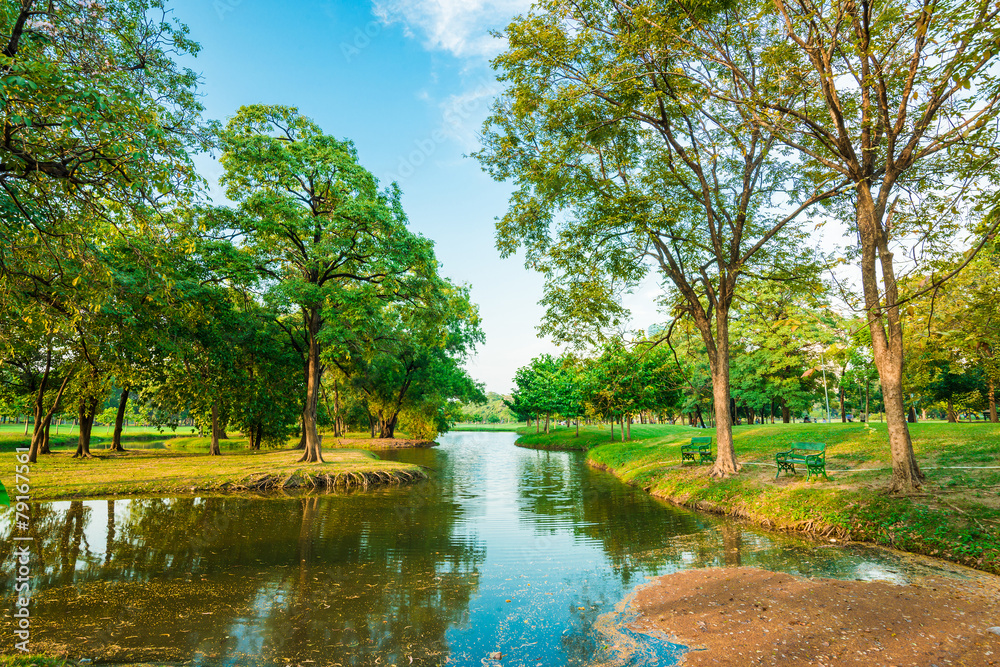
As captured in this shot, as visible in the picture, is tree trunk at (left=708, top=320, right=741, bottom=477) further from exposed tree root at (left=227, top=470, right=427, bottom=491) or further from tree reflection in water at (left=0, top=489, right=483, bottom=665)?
exposed tree root at (left=227, top=470, right=427, bottom=491)

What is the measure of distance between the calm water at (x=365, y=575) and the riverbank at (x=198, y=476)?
155cm

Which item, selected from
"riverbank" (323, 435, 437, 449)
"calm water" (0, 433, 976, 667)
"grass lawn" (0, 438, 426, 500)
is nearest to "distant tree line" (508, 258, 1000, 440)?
"calm water" (0, 433, 976, 667)

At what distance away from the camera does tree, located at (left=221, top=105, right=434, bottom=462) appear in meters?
18.8

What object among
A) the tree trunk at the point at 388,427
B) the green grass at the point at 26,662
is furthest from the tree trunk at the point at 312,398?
the tree trunk at the point at 388,427

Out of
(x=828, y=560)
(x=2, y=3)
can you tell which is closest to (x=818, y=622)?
(x=828, y=560)

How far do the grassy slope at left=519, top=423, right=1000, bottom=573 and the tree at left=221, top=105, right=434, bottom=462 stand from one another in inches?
543

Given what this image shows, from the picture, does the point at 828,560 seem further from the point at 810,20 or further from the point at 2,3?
the point at 2,3

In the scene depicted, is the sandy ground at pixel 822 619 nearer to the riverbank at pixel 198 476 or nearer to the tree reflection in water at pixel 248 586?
the tree reflection in water at pixel 248 586

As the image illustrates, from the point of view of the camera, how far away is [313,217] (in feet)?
66.3

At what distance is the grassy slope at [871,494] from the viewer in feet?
28.6

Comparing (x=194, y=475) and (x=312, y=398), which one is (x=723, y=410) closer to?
(x=312, y=398)

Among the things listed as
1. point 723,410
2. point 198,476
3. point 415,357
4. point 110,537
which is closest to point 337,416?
point 415,357

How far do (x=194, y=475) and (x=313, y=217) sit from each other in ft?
35.8

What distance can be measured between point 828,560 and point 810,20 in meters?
10.5
